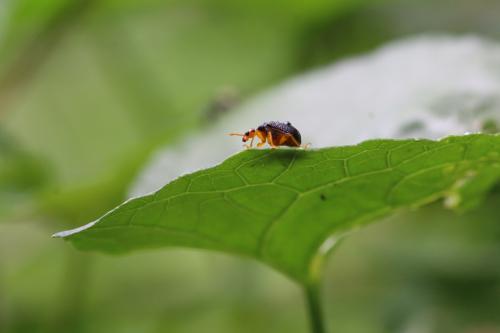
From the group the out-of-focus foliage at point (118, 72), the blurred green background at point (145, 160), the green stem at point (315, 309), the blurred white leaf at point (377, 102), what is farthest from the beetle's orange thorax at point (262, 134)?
the out-of-focus foliage at point (118, 72)

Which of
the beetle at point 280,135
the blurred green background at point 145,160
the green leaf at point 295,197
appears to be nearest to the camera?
the green leaf at point 295,197

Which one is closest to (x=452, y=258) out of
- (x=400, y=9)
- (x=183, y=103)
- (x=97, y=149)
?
(x=400, y=9)

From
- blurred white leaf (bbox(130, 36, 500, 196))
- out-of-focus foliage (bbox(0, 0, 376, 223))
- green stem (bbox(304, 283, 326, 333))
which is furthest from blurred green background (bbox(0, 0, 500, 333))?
green stem (bbox(304, 283, 326, 333))

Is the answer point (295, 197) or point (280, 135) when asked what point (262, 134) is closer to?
point (280, 135)

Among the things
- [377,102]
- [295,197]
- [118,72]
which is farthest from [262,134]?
[118,72]

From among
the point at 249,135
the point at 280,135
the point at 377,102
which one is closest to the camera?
the point at 280,135

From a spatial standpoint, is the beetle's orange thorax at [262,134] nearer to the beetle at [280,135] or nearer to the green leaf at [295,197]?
the beetle at [280,135]
